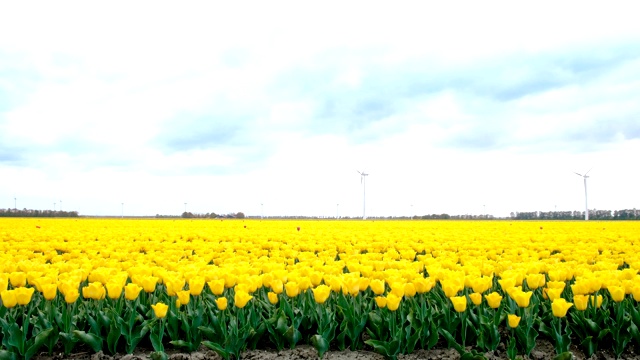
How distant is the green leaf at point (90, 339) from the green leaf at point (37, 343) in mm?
267

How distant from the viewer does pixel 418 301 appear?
20.9 ft

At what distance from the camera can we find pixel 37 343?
530 cm

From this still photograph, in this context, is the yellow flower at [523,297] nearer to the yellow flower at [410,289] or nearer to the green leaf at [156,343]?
the yellow flower at [410,289]

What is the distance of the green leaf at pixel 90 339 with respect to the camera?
534cm

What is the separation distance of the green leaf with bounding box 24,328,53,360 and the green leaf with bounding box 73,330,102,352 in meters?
0.27

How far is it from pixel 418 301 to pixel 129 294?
3295 millimetres

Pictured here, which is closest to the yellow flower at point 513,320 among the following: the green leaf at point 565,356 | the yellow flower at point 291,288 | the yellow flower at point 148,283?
the green leaf at point 565,356

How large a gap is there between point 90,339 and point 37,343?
498mm

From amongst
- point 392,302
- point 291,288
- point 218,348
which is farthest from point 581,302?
point 218,348

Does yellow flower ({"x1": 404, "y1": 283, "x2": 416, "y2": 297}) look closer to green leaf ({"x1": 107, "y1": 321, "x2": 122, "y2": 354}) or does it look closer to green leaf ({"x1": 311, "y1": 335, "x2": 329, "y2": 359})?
green leaf ({"x1": 311, "y1": 335, "x2": 329, "y2": 359})

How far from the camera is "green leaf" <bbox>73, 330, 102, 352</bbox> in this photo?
534 cm

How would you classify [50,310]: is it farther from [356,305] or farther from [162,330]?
[356,305]

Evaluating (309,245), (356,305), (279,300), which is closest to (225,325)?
(279,300)

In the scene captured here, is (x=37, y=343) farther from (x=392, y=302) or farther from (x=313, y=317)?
(x=392, y=302)
